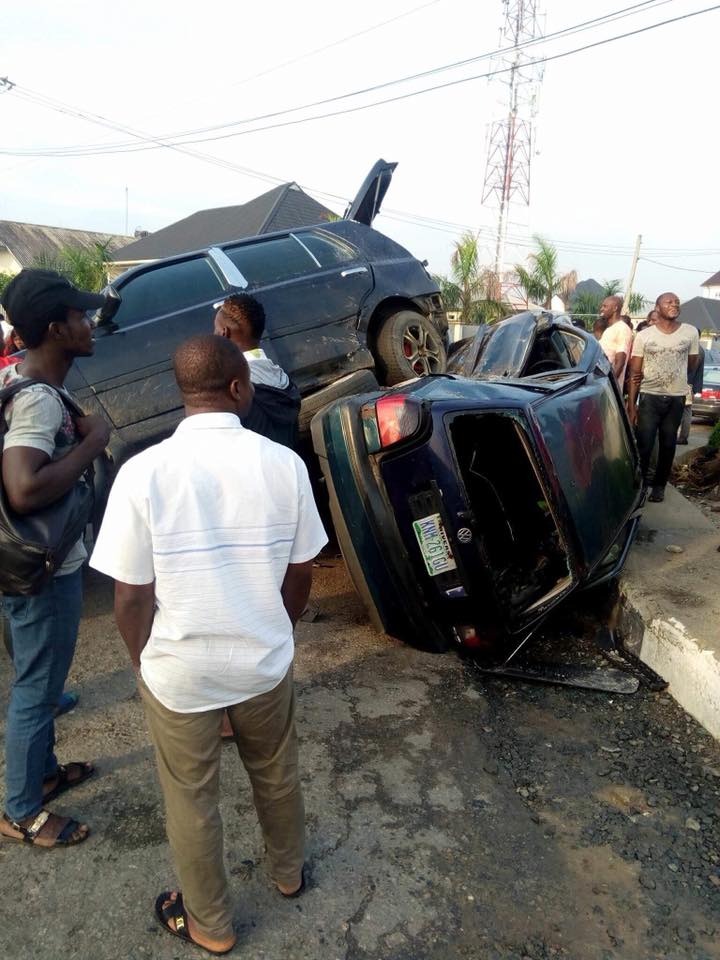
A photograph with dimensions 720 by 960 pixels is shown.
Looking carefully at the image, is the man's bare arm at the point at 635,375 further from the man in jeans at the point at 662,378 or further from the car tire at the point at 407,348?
the car tire at the point at 407,348

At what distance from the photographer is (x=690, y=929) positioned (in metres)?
2.15

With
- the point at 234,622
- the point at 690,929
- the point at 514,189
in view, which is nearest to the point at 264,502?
the point at 234,622

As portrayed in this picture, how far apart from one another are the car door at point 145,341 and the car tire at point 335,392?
79 cm

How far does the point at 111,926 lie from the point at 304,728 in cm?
114

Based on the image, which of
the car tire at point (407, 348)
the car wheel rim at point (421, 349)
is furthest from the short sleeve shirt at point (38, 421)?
the car wheel rim at point (421, 349)

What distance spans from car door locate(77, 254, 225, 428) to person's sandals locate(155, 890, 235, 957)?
3043mm

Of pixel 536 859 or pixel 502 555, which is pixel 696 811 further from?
pixel 502 555

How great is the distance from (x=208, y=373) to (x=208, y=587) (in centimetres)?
52

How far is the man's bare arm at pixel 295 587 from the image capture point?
6.25ft

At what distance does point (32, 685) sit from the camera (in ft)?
7.58

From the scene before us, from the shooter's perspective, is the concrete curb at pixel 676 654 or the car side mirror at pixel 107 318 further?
the car side mirror at pixel 107 318

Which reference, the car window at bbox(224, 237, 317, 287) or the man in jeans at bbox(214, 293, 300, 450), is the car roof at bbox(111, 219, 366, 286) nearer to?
the car window at bbox(224, 237, 317, 287)

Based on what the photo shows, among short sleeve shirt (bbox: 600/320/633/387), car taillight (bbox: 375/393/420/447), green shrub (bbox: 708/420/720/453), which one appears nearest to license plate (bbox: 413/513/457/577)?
car taillight (bbox: 375/393/420/447)

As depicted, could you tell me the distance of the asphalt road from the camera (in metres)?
2.05
